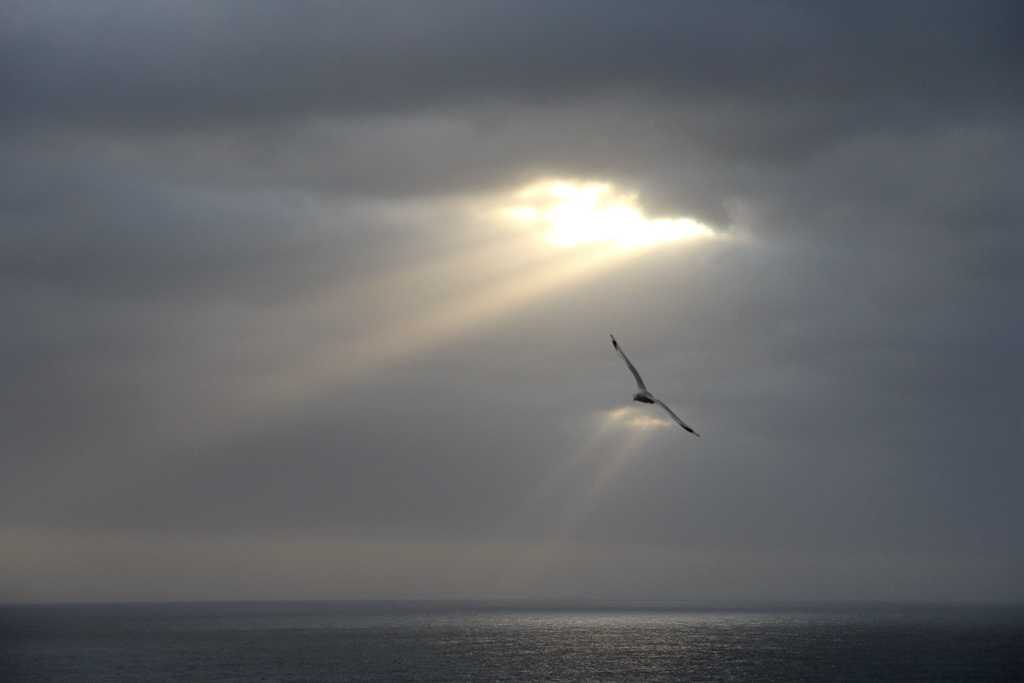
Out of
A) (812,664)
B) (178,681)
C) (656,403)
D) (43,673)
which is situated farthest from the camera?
(812,664)

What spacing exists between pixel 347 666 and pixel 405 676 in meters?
24.1

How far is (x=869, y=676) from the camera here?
17775 cm

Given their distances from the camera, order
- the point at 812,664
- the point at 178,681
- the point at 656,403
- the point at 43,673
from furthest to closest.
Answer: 1. the point at 812,664
2. the point at 43,673
3. the point at 178,681
4. the point at 656,403

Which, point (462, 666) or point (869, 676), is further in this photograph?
point (462, 666)

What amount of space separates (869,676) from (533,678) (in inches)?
2174

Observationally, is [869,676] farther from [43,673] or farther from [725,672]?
[43,673]

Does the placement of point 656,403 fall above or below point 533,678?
above

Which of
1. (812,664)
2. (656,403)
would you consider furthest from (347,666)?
(656,403)

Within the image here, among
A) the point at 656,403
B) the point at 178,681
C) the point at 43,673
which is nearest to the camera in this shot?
the point at 656,403

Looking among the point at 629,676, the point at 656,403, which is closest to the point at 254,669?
the point at 629,676

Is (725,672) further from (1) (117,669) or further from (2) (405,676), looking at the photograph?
(1) (117,669)

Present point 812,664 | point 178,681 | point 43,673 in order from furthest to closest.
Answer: point 812,664 → point 43,673 → point 178,681

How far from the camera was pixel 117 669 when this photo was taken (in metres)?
191

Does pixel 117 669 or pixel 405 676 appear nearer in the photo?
pixel 405 676
